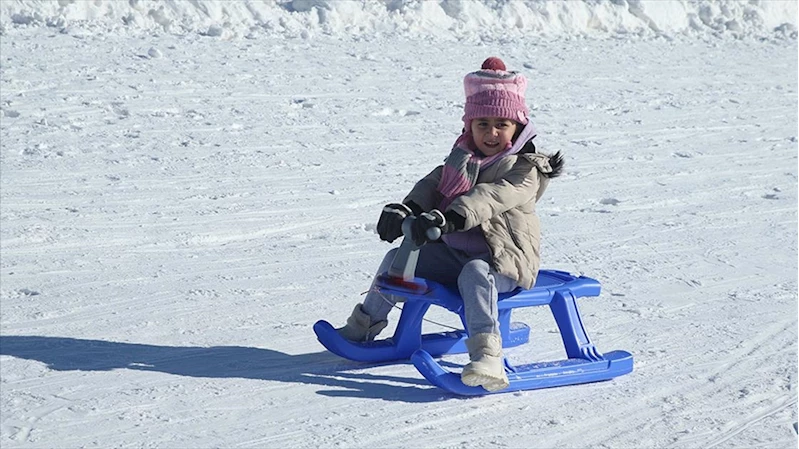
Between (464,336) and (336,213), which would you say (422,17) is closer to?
(336,213)

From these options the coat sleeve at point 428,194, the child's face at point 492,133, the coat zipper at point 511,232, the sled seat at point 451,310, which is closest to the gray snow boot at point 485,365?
the sled seat at point 451,310

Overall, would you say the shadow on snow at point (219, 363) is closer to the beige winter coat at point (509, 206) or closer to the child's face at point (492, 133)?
the beige winter coat at point (509, 206)

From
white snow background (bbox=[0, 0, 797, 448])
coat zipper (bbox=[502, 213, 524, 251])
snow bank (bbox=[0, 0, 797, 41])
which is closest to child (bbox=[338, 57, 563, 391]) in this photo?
coat zipper (bbox=[502, 213, 524, 251])

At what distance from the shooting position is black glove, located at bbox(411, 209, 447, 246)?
11.2ft

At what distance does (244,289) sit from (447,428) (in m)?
1.69

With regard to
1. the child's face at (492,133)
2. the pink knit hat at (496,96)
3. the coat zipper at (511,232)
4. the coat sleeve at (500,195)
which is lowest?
the coat zipper at (511,232)

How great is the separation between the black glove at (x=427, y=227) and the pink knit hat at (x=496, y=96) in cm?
45

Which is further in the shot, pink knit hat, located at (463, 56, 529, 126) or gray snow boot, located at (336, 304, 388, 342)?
gray snow boot, located at (336, 304, 388, 342)

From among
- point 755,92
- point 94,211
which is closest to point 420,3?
point 755,92

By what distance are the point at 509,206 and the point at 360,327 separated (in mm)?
704

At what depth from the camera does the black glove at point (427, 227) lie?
11.2 feet

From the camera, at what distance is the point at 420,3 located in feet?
36.0

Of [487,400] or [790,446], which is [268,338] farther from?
[790,446]

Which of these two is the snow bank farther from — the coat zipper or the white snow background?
the coat zipper
